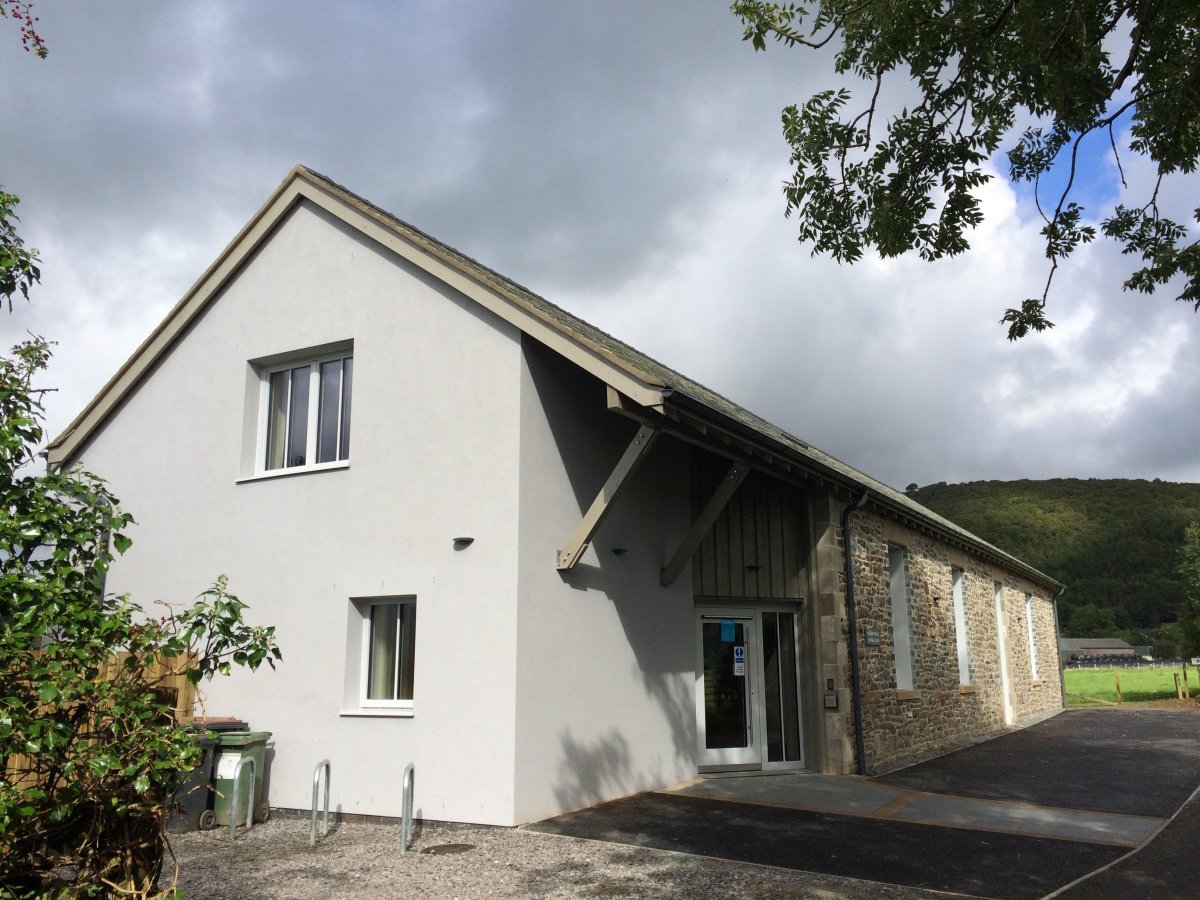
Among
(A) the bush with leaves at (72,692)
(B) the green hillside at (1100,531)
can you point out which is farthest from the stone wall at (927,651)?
(B) the green hillside at (1100,531)

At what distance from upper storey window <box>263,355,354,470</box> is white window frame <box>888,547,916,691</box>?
9.00 meters

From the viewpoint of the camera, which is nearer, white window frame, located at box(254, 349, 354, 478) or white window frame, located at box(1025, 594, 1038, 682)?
white window frame, located at box(254, 349, 354, 478)

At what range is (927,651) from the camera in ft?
51.4

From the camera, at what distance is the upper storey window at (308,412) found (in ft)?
35.1

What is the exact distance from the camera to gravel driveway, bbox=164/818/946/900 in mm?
6441

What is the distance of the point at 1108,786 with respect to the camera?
37.2 ft

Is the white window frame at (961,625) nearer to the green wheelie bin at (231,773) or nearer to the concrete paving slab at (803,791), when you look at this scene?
the concrete paving slab at (803,791)

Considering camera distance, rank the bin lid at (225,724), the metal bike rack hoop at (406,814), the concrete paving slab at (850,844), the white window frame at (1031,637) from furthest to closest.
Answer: the white window frame at (1031,637), the bin lid at (225,724), the metal bike rack hoop at (406,814), the concrete paving slab at (850,844)

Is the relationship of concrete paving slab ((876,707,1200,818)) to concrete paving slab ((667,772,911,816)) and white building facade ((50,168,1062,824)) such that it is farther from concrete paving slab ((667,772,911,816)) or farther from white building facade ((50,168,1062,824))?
white building facade ((50,168,1062,824))

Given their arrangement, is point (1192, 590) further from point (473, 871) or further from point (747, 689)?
point (473, 871)

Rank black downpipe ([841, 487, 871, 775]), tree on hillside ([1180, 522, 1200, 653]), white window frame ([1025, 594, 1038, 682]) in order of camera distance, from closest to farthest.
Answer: black downpipe ([841, 487, 871, 775]), white window frame ([1025, 594, 1038, 682]), tree on hillside ([1180, 522, 1200, 653])

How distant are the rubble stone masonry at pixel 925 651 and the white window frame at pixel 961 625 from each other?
129mm

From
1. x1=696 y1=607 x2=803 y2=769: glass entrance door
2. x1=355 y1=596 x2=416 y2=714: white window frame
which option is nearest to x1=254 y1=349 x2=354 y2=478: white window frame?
x1=355 y1=596 x2=416 y2=714: white window frame

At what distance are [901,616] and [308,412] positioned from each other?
9996 mm
